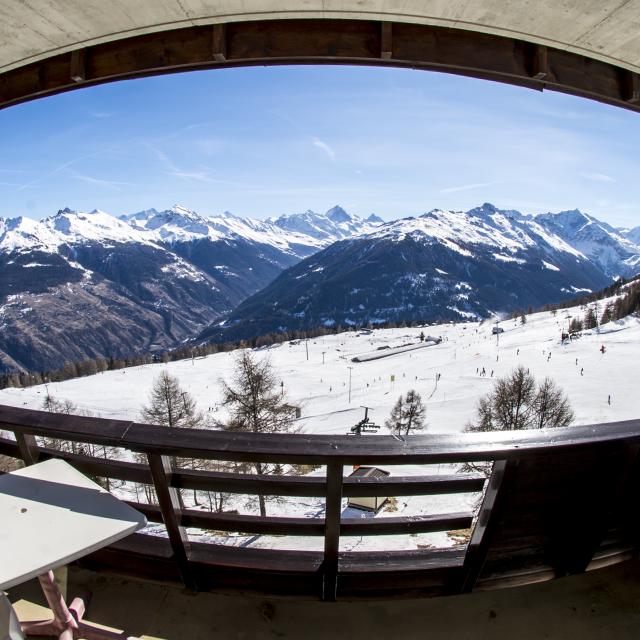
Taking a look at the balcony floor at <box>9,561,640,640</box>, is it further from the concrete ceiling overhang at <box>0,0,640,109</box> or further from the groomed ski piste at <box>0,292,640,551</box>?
the groomed ski piste at <box>0,292,640,551</box>

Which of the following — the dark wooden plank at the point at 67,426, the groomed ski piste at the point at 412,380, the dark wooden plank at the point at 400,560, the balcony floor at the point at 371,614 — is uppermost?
the dark wooden plank at the point at 67,426

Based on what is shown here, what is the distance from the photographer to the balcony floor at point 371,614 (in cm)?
282

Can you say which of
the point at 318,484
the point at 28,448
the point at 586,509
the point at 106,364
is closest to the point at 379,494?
the point at 318,484

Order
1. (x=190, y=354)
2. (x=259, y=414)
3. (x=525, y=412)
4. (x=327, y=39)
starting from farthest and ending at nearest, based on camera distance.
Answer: (x=190, y=354)
(x=525, y=412)
(x=259, y=414)
(x=327, y=39)

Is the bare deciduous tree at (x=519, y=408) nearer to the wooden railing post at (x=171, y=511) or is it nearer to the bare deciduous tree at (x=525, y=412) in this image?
the bare deciduous tree at (x=525, y=412)

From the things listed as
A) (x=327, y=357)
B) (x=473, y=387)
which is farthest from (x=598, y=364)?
(x=327, y=357)

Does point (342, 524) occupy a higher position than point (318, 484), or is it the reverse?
point (318, 484)

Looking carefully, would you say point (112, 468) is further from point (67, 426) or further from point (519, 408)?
point (519, 408)

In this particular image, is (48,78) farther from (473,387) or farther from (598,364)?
(598,364)

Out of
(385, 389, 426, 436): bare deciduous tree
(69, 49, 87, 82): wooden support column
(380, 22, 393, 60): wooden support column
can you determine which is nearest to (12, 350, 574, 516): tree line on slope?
(385, 389, 426, 436): bare deciduous tree

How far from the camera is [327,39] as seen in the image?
13.0 feet

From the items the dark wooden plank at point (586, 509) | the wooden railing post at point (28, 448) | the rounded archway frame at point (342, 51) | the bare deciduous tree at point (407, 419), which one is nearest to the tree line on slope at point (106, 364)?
the bare deciduous tree at point (407, 419)

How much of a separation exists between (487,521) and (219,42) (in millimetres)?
4361

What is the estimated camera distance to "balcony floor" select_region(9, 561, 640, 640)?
282 centimetres
